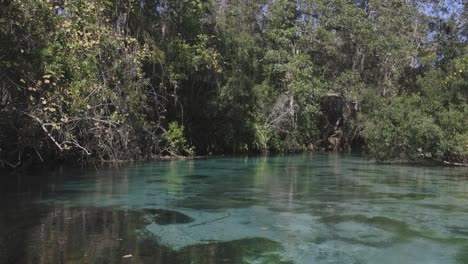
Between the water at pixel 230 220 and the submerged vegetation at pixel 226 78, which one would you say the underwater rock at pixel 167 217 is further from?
the submerged vegetation at pixel 226 78

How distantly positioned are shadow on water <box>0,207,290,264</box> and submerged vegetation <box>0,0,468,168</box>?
3.46 metres

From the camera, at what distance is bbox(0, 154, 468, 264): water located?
5.94 m

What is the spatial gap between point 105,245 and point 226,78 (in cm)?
1779

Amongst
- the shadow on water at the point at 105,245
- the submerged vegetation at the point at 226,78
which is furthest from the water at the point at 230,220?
the submerged vegetation at the point at 226,78

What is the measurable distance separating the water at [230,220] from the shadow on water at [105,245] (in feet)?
0.04

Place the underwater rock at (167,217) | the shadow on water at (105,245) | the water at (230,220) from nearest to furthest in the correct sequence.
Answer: the shadow on water at (105,245) < the water at (230,220) < the underwater rock at (167,217)

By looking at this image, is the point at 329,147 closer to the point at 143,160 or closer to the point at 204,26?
the point at 204,26

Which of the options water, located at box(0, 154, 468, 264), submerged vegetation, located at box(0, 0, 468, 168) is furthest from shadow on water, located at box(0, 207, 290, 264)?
submerged vegetation, located at box(0, 0, 468, 168)

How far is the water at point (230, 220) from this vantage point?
594 centimetres

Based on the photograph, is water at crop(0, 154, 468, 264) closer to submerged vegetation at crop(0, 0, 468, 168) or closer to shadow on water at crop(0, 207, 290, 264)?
shadow on water at crop(0, 207, 290, 264)

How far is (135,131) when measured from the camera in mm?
18344

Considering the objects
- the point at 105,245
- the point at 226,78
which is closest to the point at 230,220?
the point at 105,245

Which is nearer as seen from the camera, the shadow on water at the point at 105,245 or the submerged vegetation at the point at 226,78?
the shadow on water at the point at 105,245

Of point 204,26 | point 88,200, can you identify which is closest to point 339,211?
point 88,200
